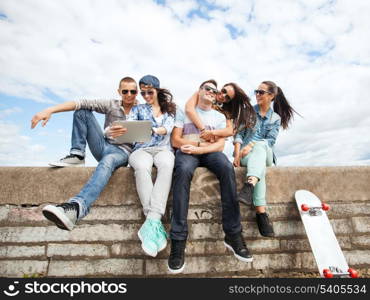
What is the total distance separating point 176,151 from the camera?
109 inches

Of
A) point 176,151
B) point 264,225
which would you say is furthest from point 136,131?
point 264,225

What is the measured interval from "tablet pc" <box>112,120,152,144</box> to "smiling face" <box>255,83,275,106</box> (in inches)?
60.5

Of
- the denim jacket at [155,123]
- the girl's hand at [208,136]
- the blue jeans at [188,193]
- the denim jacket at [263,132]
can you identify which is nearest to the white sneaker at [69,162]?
the denim jacket at [155,123]

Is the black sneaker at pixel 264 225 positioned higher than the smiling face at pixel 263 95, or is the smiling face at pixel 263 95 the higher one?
the smiling face at pixel 263 95

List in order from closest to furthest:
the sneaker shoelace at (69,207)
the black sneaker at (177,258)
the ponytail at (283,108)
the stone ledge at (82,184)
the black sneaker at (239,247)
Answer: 1. the sneaker shoelace at (69,207)
2. the black sneaker at (177,258)
3. the black sneaker at (239,247)
4. the stone ledge at (82,184)
5. the ponytail at (283,108)

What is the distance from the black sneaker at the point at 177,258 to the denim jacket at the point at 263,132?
136 cm

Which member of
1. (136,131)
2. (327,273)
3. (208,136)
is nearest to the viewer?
(327,273)

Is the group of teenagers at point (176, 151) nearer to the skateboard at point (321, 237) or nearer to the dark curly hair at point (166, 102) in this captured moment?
the dark curly hair at point (166, 102)

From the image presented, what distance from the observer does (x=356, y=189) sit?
2.92m

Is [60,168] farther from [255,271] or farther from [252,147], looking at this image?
[255,271]

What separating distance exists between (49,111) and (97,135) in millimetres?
527

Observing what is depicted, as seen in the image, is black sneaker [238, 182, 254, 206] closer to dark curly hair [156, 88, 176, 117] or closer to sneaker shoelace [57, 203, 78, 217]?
dark curly hair [156, 88, 176, 117]

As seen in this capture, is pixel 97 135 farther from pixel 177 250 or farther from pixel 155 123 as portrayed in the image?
pixel 177 250

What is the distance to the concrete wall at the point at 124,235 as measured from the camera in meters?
2.56
